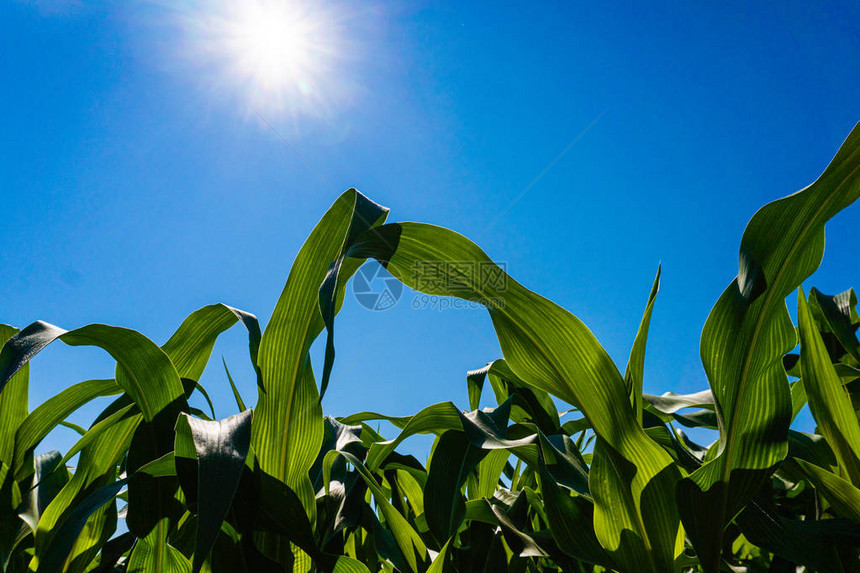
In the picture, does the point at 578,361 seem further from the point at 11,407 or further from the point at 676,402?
the point at 11,407

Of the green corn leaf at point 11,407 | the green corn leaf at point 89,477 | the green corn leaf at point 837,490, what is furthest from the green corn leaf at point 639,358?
the green corn leaf at point 11,407

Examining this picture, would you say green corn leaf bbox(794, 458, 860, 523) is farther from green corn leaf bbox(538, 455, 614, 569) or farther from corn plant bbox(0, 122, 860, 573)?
green corn leaf bbox(538, 455, 614, 569)

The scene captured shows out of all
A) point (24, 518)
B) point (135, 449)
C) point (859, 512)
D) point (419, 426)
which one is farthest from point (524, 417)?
point (24, 518)

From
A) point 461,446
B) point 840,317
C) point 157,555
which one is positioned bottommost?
point 157,555

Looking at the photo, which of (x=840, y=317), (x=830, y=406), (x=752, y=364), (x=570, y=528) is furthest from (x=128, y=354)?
(x=840, y=317)

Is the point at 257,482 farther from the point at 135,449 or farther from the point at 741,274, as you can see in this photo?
the point at 741,274

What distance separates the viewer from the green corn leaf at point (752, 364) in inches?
12.6

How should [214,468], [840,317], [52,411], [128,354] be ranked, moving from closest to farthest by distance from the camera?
1. [214,468]
2. [128,354]
3. [52,411]
4. [840,317]

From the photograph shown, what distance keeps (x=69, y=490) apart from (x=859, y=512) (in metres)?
0.69

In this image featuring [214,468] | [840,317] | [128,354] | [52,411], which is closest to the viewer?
[214,468]

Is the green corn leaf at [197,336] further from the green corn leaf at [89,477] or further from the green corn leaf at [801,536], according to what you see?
the green corn leaf at [801,536]

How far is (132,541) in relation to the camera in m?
0.55

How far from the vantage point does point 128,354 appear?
1.33 ft

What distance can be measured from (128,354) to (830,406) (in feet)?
2.01
